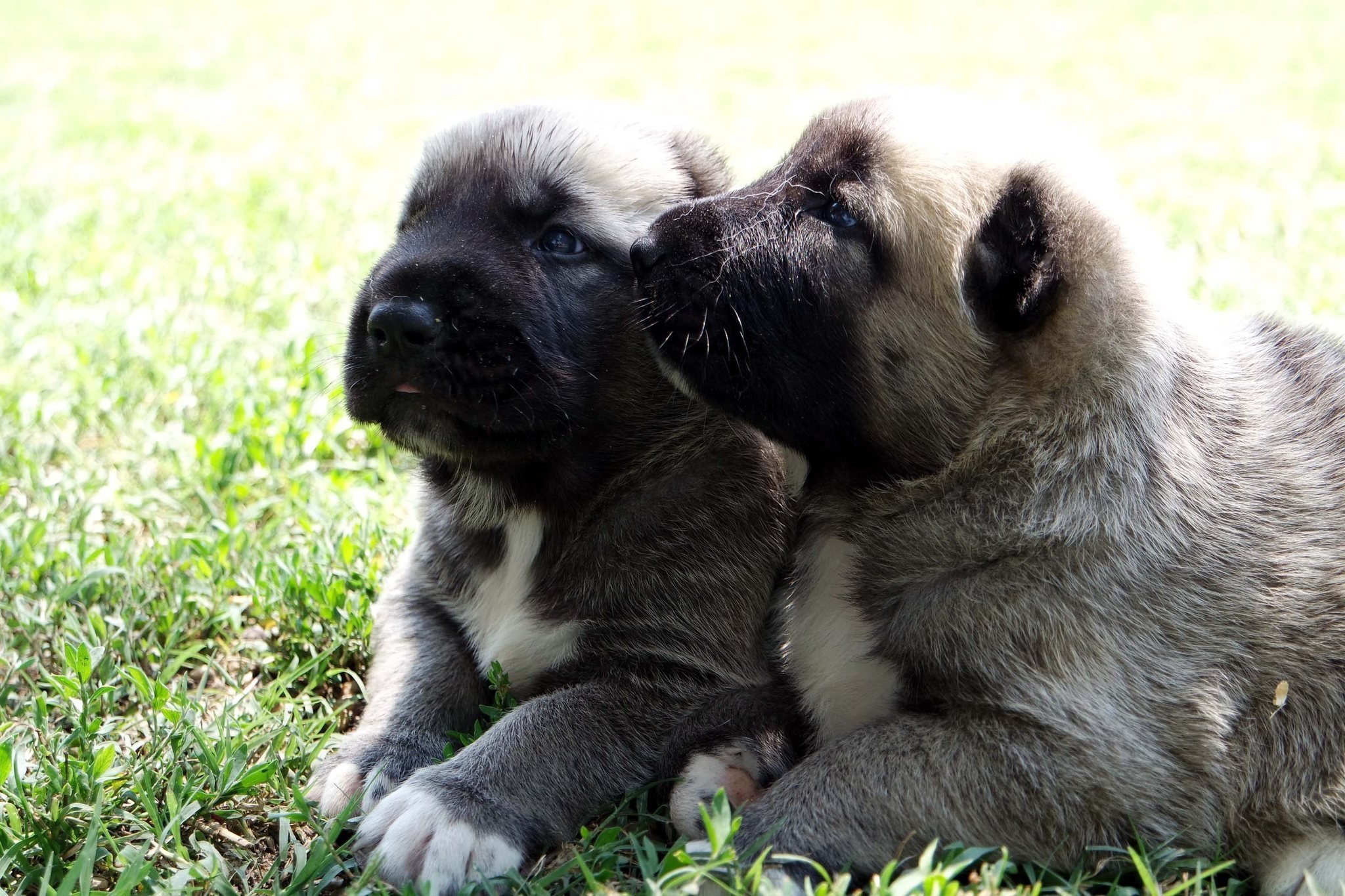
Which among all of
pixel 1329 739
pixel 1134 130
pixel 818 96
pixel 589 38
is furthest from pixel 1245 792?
pixel 589 38

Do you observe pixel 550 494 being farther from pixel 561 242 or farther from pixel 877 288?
pixel 877 288

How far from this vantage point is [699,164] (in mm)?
4355

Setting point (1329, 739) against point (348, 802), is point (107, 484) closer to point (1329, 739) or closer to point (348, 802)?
point (348, 802)

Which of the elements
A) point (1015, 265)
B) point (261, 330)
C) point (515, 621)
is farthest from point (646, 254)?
point (261, 330)

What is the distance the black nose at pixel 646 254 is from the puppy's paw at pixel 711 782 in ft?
4.35

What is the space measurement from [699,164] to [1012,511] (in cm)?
168

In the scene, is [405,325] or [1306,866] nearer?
[1306,866]

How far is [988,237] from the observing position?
3.40 m

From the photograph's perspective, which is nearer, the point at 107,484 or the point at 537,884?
the point at 537,884

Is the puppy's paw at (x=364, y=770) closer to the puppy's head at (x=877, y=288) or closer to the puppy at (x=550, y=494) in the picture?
the puppy at (x=550, y=494)

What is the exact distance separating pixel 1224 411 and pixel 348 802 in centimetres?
255

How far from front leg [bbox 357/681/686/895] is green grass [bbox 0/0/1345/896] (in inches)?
3.3

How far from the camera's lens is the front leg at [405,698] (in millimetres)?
3586

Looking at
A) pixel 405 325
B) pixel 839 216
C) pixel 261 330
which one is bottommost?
pixel 261 330
